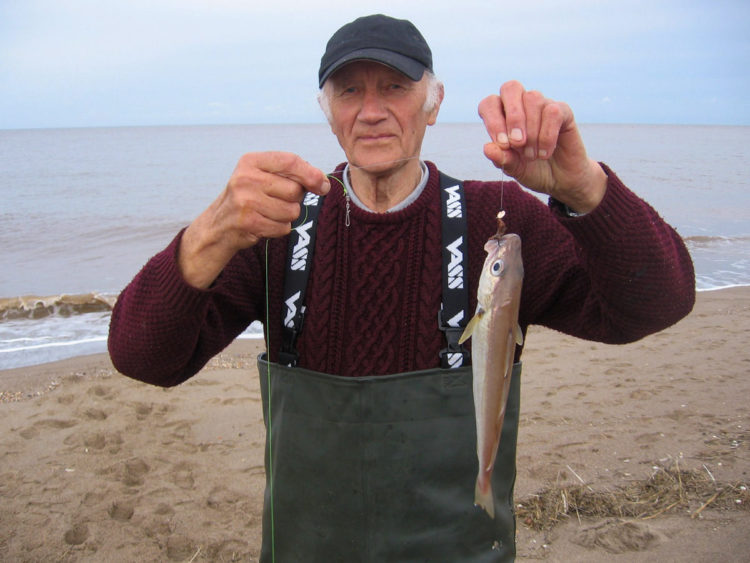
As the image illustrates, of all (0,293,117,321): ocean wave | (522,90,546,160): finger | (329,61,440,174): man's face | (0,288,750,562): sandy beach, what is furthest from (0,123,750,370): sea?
(522,90,546,160): finger

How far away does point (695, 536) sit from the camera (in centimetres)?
410

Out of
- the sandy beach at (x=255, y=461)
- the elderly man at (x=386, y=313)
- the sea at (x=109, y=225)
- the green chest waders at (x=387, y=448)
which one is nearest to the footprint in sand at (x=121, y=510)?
the sandy beach at (x=255, y=461)

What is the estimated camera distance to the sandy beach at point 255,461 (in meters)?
4.29

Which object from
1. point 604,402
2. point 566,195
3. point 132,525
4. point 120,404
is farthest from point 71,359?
point 566,195

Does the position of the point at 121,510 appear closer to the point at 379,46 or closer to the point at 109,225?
the point at 379,46

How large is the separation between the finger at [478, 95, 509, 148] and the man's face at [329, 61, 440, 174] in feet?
1.65

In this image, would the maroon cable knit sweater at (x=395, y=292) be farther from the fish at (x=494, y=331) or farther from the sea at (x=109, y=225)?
the sea at (x=109, y=225)

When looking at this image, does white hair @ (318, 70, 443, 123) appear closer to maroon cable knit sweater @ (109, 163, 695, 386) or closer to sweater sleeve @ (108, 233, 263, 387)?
maroon cable knit sweater @ (109, 163, 695, 386)

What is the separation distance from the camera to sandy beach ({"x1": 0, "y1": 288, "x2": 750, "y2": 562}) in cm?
429

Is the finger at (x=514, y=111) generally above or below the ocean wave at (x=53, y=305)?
above

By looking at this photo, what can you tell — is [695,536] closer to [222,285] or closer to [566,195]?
[566,195]

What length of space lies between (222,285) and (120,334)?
1.36 feet

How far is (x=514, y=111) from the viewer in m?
2.04

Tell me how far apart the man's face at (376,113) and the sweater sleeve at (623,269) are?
2.29 ft
